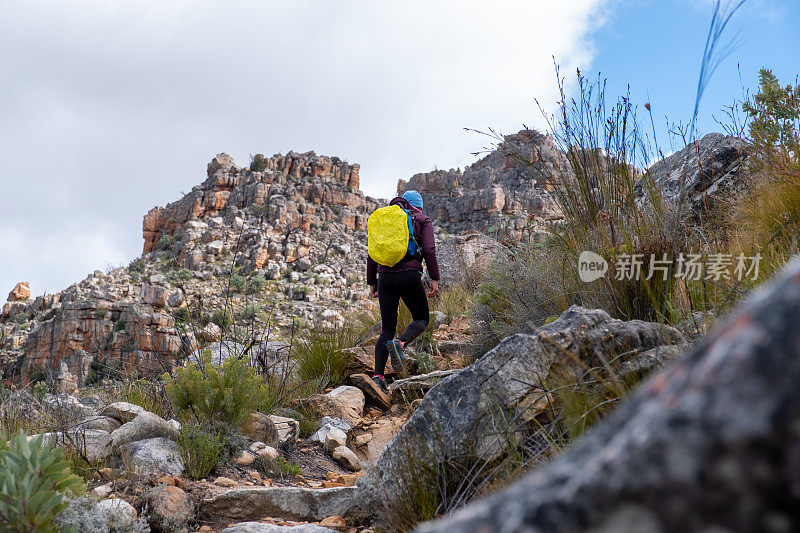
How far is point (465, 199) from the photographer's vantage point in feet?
194

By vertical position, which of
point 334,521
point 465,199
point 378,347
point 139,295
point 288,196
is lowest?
point 334,521

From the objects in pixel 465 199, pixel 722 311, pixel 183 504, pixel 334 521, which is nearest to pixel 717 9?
pixel 722 311

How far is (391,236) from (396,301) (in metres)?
0.72

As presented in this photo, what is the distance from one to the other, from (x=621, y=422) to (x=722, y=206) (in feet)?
17.4

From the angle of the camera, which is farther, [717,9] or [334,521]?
[334,521]

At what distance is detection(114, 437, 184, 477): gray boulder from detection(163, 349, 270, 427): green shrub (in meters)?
0.45

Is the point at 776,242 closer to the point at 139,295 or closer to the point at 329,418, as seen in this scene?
the point at 329,418

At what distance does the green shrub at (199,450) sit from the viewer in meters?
3.32

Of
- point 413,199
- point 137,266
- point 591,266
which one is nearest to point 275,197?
point 137,266

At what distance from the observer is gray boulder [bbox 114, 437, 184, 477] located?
3166mm

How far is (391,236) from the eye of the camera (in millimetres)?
5340

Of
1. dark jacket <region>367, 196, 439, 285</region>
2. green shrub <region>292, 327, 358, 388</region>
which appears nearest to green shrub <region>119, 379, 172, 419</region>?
green shrub <region>292, 327, 358, 388</region>

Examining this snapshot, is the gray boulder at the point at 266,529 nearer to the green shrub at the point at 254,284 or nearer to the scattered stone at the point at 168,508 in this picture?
the scattered stone at the point at 168,508

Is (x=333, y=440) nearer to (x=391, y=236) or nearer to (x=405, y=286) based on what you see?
(x=405, y=286)
